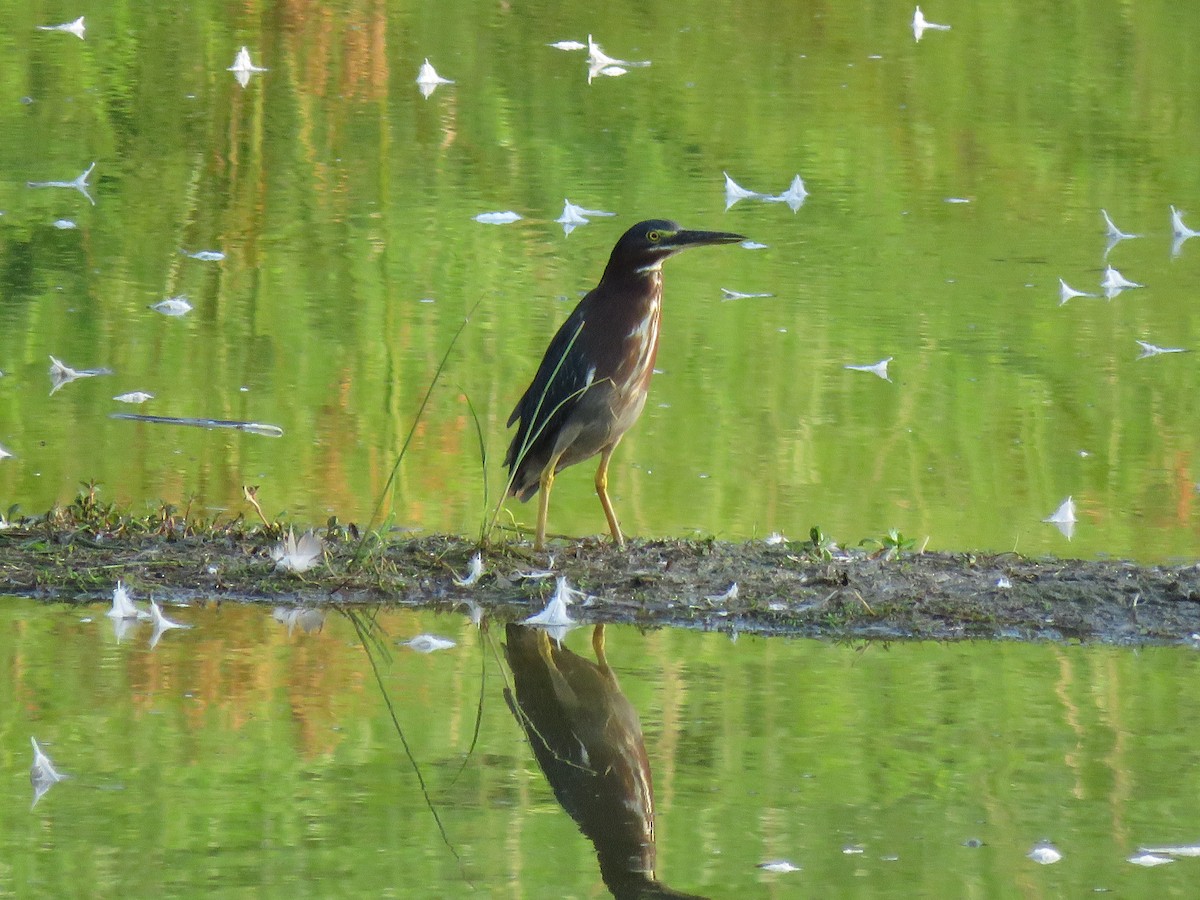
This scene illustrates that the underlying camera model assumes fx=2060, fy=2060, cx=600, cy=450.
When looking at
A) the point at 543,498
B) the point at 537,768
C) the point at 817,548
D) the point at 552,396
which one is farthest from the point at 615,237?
the point at 537,768

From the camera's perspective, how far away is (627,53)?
534 inches

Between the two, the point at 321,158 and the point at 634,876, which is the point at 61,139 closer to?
the point at 321,158

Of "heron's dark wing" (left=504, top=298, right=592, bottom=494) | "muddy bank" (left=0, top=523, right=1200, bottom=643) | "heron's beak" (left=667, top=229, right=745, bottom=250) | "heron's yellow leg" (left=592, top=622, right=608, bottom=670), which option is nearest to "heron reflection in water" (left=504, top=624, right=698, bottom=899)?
"heron's yellow leg" (left=592, top=622, right=608, bottom=670)

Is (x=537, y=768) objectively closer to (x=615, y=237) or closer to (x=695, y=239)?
(x=695, y=239)

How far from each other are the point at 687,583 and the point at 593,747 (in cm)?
103

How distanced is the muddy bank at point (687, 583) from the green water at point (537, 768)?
13 cm

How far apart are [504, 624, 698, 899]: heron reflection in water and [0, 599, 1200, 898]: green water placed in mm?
40

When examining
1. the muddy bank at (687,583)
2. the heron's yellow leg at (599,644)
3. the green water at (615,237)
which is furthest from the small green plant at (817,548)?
the heron's yellow leg at (599,644)

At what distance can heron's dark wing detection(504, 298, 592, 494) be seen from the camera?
5793 mm

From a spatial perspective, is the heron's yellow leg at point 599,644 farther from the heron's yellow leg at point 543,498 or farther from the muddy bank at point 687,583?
the heron's yellow leg at point 543,498

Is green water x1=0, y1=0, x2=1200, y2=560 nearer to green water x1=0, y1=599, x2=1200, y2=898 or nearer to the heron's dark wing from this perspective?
the heron's dark wing

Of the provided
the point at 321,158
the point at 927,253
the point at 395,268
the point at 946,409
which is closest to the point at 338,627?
the point at 946,409

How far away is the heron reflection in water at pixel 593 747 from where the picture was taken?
3.88 m

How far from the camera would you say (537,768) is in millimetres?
4301
